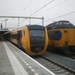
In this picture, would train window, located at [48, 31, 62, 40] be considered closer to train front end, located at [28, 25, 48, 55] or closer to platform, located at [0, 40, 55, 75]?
train front end, located at [28, 25, 48, 55]

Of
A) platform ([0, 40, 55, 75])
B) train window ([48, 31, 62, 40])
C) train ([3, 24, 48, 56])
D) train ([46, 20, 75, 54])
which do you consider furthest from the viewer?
train window ([48, 31, 62, 40])

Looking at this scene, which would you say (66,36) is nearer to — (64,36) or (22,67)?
(64,36)

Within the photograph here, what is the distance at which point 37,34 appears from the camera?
729 inches

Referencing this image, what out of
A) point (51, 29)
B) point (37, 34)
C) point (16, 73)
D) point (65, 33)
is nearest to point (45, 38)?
point (37, 34)

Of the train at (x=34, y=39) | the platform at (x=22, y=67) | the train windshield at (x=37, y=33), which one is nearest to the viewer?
the platform at (x=22, y=67)

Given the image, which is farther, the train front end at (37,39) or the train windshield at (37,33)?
the train windshield at (37,33)

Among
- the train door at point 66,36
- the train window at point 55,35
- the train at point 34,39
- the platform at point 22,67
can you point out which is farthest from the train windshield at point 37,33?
the platform at point 22,67

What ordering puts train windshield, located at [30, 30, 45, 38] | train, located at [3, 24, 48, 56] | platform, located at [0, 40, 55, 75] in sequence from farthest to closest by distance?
train windshield, located at [30, 30, 45, 38] < train, located at [3, 24, 48, 56] < platform, located at [0, 40, 55, 75]

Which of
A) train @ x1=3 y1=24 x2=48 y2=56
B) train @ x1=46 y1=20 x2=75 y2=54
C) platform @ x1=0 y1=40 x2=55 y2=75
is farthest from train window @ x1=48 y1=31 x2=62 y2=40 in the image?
platform @ x1=0 y1=40 x2=55 y2=75

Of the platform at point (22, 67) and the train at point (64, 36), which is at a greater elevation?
the train at point (64, 36)

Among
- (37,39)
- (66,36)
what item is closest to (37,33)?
(37,39)

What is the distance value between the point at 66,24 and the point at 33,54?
5566 mm

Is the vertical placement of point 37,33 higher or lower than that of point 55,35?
higher

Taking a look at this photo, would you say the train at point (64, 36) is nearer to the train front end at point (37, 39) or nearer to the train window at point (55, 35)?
the train window at point (55, 35)
